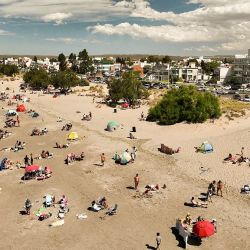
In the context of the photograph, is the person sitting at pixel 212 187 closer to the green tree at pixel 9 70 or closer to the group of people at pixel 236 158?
the group of people at pixel 236 158

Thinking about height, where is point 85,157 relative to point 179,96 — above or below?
below

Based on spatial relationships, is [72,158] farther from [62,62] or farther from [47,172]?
[62,62]

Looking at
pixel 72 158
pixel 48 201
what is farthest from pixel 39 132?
pixel 48 201

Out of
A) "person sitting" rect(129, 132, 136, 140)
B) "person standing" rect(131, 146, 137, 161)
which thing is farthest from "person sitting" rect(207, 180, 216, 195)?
"person sitting" rect(129, 132, 136, 140)

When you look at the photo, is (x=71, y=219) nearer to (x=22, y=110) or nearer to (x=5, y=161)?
(x=5, y=161)

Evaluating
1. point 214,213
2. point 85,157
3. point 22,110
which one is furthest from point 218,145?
point 22,110
